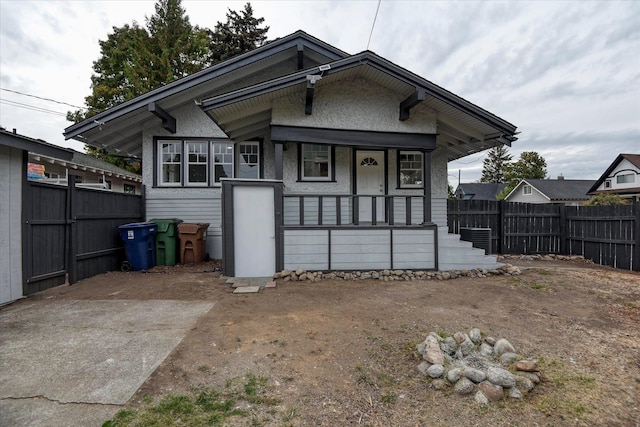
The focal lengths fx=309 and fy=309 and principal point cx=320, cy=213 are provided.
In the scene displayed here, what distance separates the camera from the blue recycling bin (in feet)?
24.0

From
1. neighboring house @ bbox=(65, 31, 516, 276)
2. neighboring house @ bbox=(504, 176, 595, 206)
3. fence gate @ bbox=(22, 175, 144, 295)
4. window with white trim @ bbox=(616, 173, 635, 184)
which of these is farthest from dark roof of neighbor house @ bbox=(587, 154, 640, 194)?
fence gate @ bbox=(22, 175, 144, 295)

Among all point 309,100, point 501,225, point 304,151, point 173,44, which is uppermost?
point 173,44

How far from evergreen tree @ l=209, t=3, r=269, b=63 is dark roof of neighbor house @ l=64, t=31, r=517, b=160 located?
55.3 ft

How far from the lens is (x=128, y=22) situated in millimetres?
21094

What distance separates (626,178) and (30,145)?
115 ft

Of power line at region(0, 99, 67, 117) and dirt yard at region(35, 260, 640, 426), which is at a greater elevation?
power line at region(0, 99, 67, 117)

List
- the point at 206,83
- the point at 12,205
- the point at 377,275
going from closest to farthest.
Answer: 1. the point at 12,205
2. the point at 377,275
3. the point at 206,83

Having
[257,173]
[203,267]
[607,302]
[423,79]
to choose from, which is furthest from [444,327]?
[257,173]

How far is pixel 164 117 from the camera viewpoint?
27.4 feet

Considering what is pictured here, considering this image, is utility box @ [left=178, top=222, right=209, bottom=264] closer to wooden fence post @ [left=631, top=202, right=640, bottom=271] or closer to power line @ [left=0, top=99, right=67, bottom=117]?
wooden fence post @ [left=631, top=202, right=640, bottom=271]

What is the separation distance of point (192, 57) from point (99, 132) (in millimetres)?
14482

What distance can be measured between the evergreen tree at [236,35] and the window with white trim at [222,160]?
57.0ft

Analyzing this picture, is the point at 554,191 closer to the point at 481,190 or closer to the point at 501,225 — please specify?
the point at 481,190

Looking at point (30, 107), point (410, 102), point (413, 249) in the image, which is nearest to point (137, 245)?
point (413, 249)
